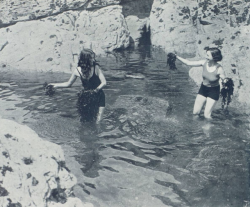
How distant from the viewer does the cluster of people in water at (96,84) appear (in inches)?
189

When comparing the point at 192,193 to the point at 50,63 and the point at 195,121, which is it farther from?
the point at 50,63

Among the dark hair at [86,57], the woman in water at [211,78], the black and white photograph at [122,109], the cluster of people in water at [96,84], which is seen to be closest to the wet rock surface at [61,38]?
the black and white photograph at [122,109]

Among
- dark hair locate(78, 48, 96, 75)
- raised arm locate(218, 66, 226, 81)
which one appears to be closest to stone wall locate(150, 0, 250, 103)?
raised arm locate(218, 66, 226, 81)

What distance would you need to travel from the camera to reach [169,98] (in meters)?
6.89

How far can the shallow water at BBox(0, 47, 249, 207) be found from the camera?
346 centimetres

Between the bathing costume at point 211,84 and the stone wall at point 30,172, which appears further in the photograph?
the bathing costume at point 211,84

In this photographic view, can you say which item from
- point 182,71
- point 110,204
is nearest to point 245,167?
point 110,204

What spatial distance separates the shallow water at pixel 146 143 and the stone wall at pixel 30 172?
70cm

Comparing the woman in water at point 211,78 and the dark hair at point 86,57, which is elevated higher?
the dark hair at point 86,57

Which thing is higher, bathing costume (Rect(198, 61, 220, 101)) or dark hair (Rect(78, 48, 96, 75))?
dark hair (Rect(78, 48, 96, 75))

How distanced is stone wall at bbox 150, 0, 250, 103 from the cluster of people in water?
1702mm

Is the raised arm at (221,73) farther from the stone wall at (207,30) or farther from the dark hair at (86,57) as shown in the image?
the dark hair at (86,57)

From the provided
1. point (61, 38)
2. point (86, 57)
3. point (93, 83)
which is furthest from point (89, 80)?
point (61, 38)

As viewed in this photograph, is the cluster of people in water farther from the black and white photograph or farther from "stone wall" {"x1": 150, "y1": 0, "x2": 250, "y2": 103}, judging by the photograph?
"stone wall" {"x1": 150, "y1": 0, "x2": 250, "y2": 103}
